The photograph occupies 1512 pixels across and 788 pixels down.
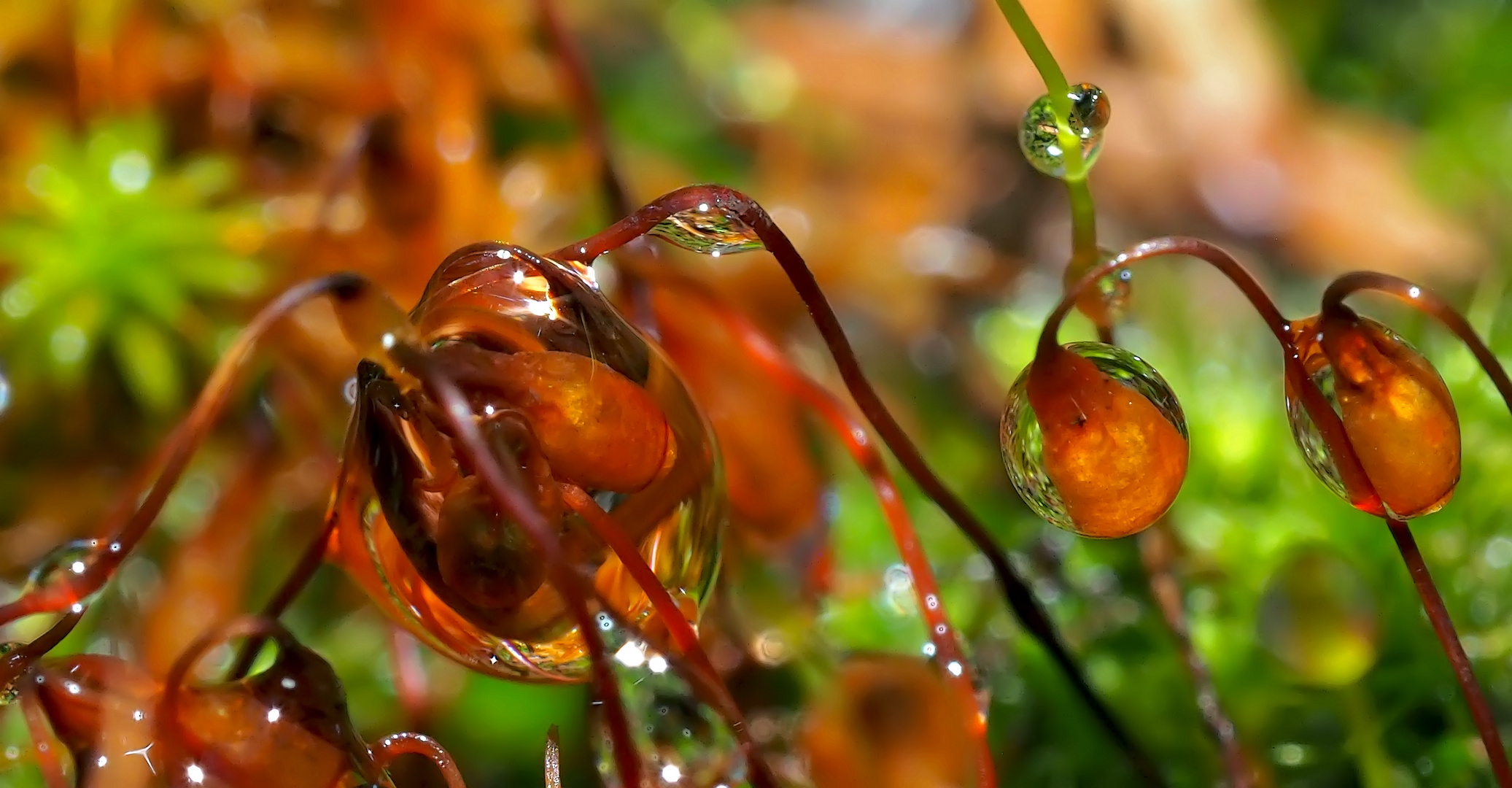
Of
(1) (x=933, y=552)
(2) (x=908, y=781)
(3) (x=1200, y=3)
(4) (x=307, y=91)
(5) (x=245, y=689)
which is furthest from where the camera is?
(3) (x=1200, y=3)

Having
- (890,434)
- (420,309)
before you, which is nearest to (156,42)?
(420,309)

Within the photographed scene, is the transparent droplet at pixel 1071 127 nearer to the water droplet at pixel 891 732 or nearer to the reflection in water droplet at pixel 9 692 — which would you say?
the water droplet at pixel 891 732

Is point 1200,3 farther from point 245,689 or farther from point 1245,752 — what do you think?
point 245,689

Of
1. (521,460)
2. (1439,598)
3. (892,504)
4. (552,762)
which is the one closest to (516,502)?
(521,460)

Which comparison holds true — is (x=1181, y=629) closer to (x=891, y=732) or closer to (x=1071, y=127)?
(x=891, y=732)

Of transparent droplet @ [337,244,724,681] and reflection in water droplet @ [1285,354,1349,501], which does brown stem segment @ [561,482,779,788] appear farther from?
reflection in water droplet @ [1285,354,1349,501]

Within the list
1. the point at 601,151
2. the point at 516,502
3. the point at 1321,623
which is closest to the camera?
the point at 516,502
